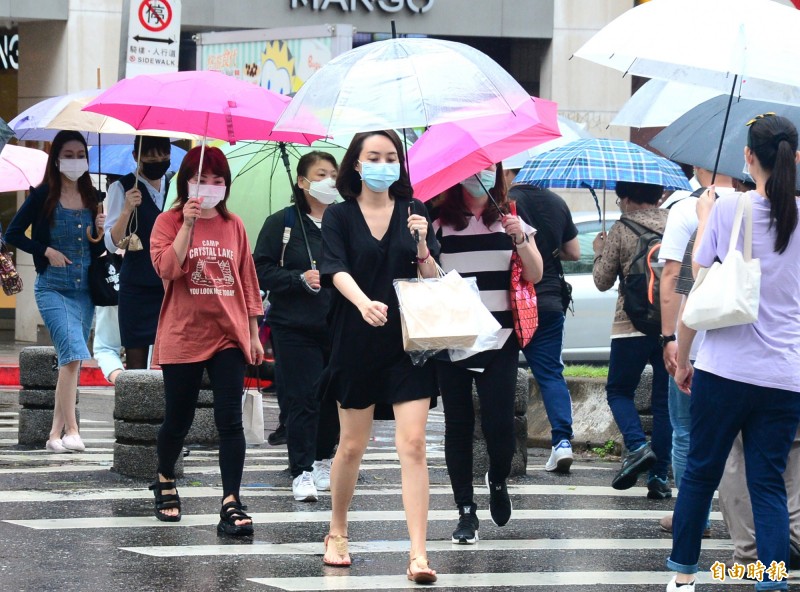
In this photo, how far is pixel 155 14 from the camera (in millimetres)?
13297

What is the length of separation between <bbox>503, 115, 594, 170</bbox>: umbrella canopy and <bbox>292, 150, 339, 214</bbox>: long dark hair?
1.03 m

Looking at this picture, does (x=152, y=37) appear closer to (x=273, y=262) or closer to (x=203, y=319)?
(x=273, y=262)

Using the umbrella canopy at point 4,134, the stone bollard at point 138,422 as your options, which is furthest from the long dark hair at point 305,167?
the umbrella canopy at point 4,134

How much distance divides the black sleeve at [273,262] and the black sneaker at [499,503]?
186 centimetres

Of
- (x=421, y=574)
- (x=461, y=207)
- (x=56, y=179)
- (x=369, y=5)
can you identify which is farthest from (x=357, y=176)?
(x=369, y=5)

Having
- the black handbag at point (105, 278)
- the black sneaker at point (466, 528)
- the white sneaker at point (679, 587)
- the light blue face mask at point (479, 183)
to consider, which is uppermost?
the light blue face mask at point (479, 183)

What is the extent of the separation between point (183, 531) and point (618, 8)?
15.4 metres

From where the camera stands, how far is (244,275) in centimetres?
777

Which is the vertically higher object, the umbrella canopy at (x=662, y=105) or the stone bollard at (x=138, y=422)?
the umbrella canopy at (x=662, y=105)

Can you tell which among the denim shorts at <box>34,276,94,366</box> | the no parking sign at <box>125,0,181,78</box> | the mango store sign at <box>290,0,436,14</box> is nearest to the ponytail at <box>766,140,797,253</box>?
→ the denim shorts at <box>34,276,94,366</box>

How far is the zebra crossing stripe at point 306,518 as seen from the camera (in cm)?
752

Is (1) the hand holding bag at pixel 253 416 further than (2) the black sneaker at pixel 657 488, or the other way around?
(2) the black sneaker at pixel 657 488

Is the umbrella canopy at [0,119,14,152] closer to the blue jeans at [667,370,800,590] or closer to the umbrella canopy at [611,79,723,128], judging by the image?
the umbrella canopy at [611,79,723,128]

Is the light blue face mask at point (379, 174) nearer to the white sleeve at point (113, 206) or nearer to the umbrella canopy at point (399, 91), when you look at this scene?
the umbrella canopy at point (399, 91)
